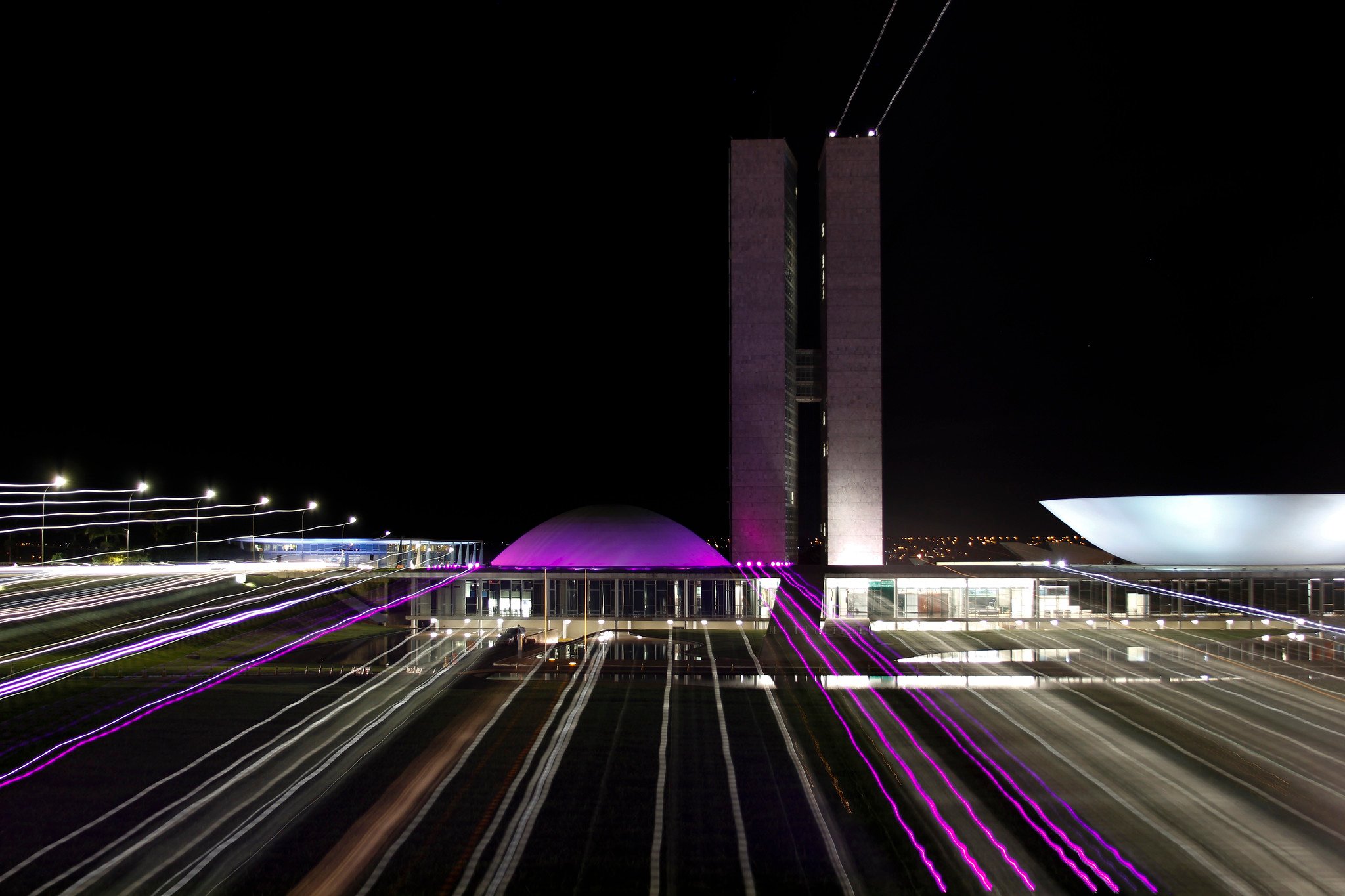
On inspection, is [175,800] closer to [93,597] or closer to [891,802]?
[891,802]

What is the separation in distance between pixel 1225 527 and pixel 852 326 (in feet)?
68.4

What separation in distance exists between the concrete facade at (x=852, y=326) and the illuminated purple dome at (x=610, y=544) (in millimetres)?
9376

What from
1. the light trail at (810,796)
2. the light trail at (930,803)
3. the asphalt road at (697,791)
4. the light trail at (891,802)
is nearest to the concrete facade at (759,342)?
the light trail at (930,803)

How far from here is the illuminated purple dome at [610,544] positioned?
3709 centimetres

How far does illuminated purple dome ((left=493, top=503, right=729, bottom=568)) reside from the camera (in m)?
37.1

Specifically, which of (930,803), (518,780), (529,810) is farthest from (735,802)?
(518,780)

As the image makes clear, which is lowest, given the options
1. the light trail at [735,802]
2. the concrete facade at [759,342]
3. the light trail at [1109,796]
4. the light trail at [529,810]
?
the light trail at [735,802]

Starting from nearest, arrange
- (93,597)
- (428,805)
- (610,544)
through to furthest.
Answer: (428,805) < (93,597) < (610,544)

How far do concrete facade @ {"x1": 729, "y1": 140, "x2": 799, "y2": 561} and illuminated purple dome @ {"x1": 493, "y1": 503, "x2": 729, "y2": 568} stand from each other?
580 cm

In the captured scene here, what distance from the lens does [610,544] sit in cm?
3781

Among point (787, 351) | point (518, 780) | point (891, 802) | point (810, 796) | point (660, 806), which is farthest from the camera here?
point (787, 351)

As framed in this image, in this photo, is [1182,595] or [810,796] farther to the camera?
[1182,595]

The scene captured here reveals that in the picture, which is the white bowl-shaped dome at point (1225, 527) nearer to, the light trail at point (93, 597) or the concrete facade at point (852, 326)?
the concrete facade at point (852, 326)

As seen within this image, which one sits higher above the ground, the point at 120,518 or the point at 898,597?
the point at 120,518
